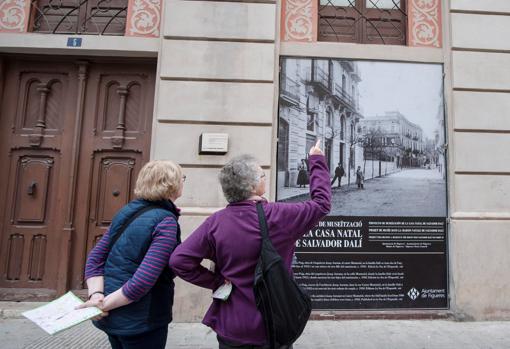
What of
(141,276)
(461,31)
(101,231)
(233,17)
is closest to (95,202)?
Result: (101,231)

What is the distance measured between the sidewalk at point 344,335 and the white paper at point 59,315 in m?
2.19

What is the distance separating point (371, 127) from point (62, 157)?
4.45m

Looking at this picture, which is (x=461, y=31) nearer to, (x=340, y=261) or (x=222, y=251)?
(x=340, y=261)

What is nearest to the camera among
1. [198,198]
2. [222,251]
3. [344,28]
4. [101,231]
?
[222,251]

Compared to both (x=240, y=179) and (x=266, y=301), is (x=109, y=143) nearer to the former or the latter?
(x=240, y=179)

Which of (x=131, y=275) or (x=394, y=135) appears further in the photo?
(x=394, y=135)

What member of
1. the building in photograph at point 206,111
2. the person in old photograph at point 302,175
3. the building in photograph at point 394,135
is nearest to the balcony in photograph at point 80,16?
the building in photograph at point 206,111

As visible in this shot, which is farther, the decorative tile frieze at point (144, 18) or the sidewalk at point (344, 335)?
the decorative tile frieze at point (144, 18)

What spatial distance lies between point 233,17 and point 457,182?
152 inches

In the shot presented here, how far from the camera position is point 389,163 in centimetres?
534

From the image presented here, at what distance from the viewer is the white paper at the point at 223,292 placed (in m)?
1.99

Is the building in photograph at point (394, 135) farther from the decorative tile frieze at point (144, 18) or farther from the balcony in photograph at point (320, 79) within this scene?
the decorative tile frieze at point (144, 18)

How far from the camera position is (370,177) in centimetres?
527

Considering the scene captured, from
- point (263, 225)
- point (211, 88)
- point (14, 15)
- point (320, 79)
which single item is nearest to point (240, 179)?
point (263, 225)
